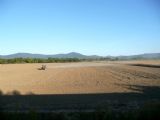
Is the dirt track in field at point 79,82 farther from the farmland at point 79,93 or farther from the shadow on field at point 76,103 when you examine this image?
Result: the shadow on field at point 76,103

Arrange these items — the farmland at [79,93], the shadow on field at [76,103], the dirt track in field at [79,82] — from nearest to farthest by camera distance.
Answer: the shadow on field at [76,103], the farmland at [79,93], the dirt track in field at [79,82]

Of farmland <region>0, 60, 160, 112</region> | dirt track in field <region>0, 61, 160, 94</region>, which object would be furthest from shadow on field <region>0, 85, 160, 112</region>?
dirt track in field <region>0, 61, 160, 94</region>

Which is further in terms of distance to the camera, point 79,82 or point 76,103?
point 79,82

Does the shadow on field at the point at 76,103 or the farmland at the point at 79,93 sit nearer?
the shadow on field at the point at 76,103

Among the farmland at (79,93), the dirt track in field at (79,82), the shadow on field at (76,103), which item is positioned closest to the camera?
the shadow on field at (76,103)

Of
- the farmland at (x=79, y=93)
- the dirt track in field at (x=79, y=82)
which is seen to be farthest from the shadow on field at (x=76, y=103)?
the dirt track in field at (x=79, y=82)

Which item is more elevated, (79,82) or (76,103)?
(76,103)

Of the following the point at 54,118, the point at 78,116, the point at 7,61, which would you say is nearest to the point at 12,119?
the point at 54,118

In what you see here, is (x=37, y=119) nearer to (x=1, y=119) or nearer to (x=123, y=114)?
(x=1, y=119)

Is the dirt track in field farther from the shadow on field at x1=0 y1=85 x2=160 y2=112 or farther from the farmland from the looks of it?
the shadow on field at x1=0 y1=85 x2=160 y2=112

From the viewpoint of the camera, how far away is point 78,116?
764cm

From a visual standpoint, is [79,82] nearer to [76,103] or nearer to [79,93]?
[79,93]

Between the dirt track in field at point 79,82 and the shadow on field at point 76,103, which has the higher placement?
the shadow on field at point 76,103

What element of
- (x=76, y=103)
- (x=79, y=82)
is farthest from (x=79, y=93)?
(x=79, y=82)
